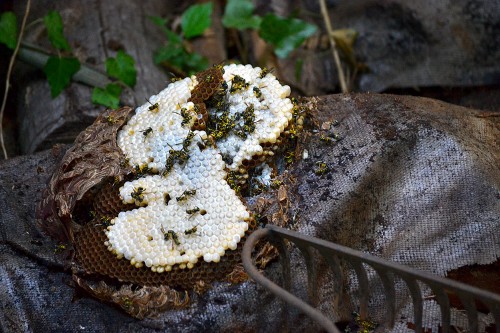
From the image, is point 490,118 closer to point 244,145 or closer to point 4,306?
point 244,145

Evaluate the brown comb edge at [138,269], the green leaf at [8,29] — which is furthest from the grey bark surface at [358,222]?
the green leaf at [8,29]

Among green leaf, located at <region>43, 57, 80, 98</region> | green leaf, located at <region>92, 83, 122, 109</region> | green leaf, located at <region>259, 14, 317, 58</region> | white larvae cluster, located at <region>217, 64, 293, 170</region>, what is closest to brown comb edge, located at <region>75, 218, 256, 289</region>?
white larvae cluster, located at <region>217, 64, 293, 170</region>

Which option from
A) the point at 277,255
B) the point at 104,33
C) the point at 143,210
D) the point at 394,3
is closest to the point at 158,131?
the point at 143,210

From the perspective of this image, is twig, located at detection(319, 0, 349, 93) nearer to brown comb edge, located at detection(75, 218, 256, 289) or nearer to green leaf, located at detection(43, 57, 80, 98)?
green leaf, located at detection(43, 57, 80, 98)

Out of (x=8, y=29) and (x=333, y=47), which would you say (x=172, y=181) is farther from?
(x=333, y=47)

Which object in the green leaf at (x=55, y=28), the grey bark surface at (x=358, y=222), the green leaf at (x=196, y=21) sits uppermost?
the green leaf at (x=55, y=28)

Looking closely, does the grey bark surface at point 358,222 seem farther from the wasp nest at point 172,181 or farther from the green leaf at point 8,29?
the green leaf at point 8,29
